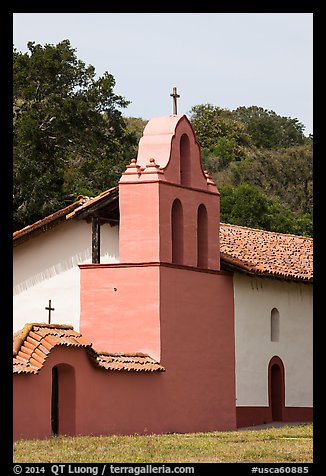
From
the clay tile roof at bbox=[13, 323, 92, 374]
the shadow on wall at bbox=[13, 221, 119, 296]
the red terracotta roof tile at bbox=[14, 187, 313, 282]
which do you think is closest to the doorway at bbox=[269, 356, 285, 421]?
the red terracotta roof tile at bbox=[14, 187, 313, 282]

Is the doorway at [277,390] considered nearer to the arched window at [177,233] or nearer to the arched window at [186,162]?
the arched window at [177,233]

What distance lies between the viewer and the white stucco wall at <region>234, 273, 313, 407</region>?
28000 mm

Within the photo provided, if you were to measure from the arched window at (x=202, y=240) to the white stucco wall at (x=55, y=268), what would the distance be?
184cm

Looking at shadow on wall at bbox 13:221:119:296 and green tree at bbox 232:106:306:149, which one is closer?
shadow on wall at bbox 13:221:119:296

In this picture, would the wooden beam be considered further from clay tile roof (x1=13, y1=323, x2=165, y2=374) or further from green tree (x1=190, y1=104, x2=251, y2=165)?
green tree (x1=190, y1=104, x2=251, y2=165)

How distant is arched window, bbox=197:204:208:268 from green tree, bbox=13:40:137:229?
1529 centimetres

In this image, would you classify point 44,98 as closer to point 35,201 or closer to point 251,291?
point 35,201

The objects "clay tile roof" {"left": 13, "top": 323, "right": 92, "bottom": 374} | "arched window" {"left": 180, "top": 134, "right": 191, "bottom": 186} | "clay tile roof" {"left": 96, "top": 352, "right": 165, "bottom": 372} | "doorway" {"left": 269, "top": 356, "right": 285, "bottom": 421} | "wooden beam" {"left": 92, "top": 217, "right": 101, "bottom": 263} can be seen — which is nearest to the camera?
"clay tile roof" {"left": 13, "top": 323, "right": 92, "bottom": 374}

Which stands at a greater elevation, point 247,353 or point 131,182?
point 131,182

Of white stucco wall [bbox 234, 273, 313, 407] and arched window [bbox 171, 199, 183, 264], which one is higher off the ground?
arched window [bbox 171, 199, 183, 264]

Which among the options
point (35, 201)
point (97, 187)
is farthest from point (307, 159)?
point (35, 201)

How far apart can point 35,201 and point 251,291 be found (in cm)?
1354

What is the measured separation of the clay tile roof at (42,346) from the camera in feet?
68.2
